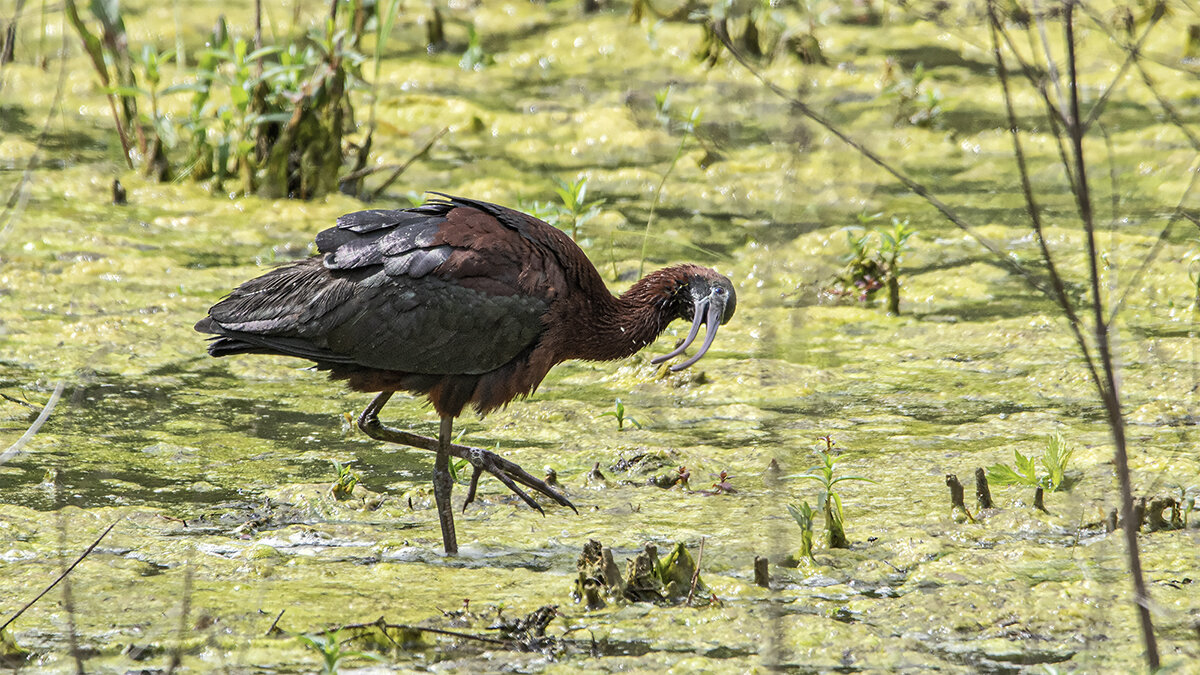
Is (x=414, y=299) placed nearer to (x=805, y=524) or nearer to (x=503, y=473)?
(x=503, y=473)

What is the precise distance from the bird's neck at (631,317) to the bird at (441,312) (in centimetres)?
2

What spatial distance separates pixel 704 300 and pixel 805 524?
3.48 ft

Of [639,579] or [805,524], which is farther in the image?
[805,524]

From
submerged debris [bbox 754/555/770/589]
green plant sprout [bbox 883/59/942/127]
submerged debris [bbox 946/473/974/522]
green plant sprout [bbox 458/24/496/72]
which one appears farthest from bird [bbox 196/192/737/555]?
green plant sprout [bbox 458/24/496/72]

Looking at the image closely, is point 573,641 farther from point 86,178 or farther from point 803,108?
point 86,178

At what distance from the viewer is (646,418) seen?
5688 millimetres

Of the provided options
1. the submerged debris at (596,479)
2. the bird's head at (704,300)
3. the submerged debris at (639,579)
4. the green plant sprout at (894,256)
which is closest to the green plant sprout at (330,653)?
the submerged debris at (639,579)

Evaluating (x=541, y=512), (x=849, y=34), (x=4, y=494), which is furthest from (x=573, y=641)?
(x=849, y=34)

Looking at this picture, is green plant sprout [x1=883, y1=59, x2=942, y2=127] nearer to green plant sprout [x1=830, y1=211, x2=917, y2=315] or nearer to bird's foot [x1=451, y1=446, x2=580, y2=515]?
green plant sprout [x1=830, y1=211, x2=917, y2=315]

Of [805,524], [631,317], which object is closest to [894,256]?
[631,317]

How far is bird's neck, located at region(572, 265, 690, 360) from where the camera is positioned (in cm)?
488

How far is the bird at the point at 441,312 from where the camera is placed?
4.55 meters

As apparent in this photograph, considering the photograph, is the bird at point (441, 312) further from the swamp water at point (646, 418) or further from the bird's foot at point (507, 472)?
the swamp water at point (646, 418)

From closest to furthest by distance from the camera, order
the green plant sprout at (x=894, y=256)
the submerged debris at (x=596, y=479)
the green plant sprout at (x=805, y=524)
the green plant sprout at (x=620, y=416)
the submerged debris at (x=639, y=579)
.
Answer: the submerged debris at (x=639, y=579), the green plant sprout at (x=805, y=524), the submerged debris at (x=596, y=479), the green plant sprout at (x=620, y=416), the green plant sprout at (x=894, y=256)
